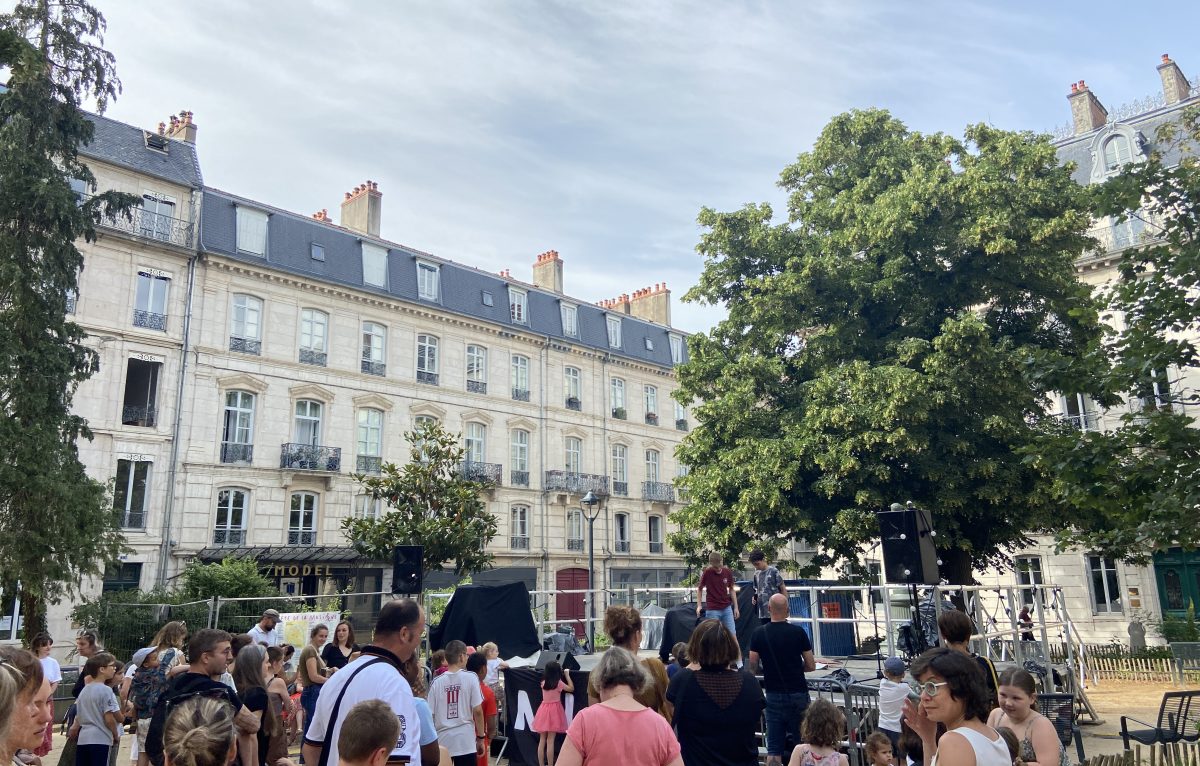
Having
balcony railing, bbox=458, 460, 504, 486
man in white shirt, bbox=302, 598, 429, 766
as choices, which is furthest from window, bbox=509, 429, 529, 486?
man in white shirt, bbox=302, 598, 429, 766

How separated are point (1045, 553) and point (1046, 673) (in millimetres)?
18472

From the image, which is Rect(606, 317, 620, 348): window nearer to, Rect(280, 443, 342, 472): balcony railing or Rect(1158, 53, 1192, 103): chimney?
Rect(280, 443, 342, 472): balcony railing

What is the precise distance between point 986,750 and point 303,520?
26817 millimetres

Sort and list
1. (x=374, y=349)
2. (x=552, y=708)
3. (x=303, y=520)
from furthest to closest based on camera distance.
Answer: (x=374, y=349)
(x=303, y=520)
(x=552, y=708)

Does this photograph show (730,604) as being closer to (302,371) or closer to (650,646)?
(650,646)

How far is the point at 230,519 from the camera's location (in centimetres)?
2556

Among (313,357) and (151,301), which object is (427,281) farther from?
(151,301)

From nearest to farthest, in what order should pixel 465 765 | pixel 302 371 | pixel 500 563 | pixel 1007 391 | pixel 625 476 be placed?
1. pixel 465 765
2. pixel 1007 391
3. pixel 302 371
4. pixel 500 563
5. pixel 625 476

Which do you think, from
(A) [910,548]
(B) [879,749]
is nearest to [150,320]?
A: (A) [910,548]

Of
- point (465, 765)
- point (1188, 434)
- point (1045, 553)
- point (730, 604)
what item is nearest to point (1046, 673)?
point (1188, 434)

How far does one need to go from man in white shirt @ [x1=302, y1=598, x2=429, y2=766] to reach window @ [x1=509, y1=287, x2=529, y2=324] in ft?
102

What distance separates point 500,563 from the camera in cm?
3198

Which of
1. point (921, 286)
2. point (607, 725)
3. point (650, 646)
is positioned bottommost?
point (650, 646)

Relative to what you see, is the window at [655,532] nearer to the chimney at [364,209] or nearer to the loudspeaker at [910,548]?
the chimney at [364,209]
